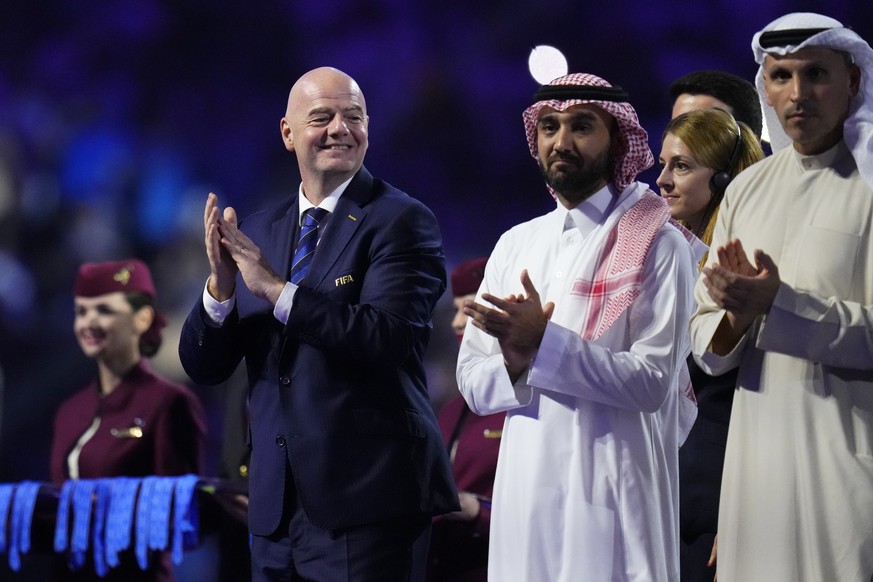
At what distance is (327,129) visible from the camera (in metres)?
3.45

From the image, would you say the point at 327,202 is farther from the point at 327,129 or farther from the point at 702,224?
the point at 702,224

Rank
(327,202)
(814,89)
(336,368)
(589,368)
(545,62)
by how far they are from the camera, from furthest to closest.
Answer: (545,62)
(327,202)
(336,368)
(589,368)
(814,89)

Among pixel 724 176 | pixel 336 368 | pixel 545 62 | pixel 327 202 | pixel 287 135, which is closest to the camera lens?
pixel 336 368

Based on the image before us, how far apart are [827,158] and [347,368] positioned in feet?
4.15

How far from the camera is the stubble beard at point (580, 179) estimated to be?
3.31 meters

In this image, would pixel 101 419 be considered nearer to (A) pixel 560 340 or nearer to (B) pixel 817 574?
(A) pixel 560 340

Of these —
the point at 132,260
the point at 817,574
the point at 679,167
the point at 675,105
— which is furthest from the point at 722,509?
the point at 132,260

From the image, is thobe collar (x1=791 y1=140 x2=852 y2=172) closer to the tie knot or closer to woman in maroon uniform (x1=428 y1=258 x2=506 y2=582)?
the tie knot

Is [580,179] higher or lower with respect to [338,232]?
higher

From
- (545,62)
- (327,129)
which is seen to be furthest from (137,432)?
(327,129)

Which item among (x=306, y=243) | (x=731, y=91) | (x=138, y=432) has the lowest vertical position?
(x=138, y=432)

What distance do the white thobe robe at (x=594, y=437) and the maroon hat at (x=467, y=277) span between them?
2.36m

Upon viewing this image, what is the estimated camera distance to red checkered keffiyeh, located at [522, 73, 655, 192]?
10.9 feet

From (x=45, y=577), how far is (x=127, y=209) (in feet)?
6.19
